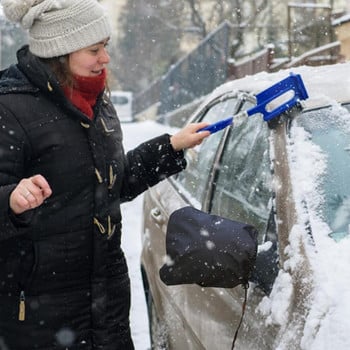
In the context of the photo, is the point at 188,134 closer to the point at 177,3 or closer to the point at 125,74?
the point at 177,3

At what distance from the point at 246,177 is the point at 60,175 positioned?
29.5 inches

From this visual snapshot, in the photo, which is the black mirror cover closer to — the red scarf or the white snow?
the white snow

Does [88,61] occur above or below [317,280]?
above

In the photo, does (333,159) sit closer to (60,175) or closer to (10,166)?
(60,175)

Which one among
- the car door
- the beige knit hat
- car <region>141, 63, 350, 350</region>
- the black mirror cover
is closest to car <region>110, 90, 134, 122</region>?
the car door

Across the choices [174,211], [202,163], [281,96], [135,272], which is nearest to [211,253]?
[174,211]

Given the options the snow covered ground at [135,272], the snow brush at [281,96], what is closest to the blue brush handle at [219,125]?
the snow brush at [281,96]

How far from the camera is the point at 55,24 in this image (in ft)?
8.03

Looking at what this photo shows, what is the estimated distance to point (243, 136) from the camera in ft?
9.55

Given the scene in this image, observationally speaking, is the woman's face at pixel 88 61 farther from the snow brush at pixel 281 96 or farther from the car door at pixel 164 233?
the car door at pixel 164 233

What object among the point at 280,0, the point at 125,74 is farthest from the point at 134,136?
the point at 125,74

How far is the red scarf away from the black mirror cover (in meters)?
0.61

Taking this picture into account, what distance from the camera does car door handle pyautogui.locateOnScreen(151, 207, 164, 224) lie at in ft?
11.8

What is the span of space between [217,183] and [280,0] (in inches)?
1039
